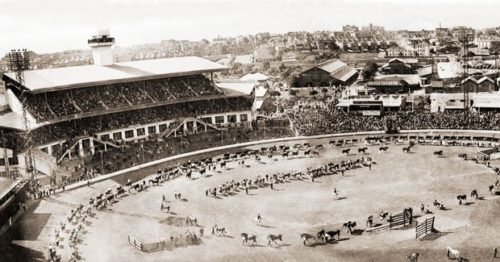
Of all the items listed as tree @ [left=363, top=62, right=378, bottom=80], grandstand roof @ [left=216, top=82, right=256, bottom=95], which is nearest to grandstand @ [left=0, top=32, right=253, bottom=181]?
grandstand roof @ [left=216, top=82, right=256, bottom=95]

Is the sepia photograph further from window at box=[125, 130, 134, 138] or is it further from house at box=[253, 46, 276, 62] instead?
house at box=[253, 46, 276, 62]

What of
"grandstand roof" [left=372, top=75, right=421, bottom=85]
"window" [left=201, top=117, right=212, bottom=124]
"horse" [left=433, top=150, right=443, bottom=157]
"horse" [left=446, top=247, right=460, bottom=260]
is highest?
"grandstand roof" [left=372, top=75, right=421, bottom=85]

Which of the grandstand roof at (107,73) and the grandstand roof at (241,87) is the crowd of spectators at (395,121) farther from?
the grandstand roof at (107,73)

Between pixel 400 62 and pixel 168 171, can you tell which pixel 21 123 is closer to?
pixel 168 171

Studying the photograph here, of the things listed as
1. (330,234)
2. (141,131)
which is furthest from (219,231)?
(141,131)

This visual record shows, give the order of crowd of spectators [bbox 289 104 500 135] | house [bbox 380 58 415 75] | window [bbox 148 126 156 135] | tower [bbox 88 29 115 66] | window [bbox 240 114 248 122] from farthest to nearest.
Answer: house [bbox 380 58 415 75] < tower [bbox 88 29 115 66] < window [bbox 240 114 248 122] < crowd of spectators [bbox 289 104 500 135] < window [bbox 148 126 156 135]

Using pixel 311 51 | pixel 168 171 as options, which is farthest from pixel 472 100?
pixel 311 51

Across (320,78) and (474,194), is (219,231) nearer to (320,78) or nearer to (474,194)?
(474,194)
